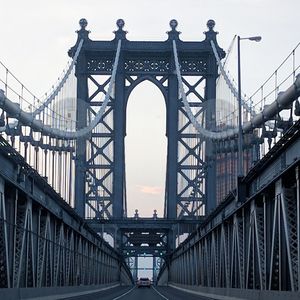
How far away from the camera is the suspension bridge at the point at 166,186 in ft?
112

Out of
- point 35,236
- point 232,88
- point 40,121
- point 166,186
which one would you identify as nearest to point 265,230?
point 35,236

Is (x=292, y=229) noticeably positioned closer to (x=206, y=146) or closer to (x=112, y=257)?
(x=206, y=146)

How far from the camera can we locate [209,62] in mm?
130375

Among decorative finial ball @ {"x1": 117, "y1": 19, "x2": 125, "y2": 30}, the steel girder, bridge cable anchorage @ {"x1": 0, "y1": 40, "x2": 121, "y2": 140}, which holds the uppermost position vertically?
decorative finial ball @ {"x1": 117, "y1": 19, "x2": 125, "y2": 30}

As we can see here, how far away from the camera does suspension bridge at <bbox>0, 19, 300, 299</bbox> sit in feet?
112

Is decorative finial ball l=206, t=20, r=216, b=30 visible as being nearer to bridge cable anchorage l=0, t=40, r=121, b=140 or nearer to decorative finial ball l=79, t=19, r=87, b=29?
bridge cable anchorage l=0, t=40, r=121, b=140

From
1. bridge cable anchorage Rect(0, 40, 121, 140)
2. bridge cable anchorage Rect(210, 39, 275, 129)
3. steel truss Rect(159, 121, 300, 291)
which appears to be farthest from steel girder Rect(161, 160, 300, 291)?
bridge cable anchorage Rect(0, 40, 121, 140)

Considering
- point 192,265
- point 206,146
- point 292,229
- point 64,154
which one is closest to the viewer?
point 292,229

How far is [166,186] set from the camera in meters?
132

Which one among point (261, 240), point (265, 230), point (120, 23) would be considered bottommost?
point (261, 240)

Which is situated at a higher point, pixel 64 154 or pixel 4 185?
pixel 64 154

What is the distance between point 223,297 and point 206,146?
73.6 meters

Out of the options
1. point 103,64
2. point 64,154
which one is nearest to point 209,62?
point 103,64

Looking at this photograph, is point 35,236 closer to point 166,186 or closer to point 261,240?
point 261,240
